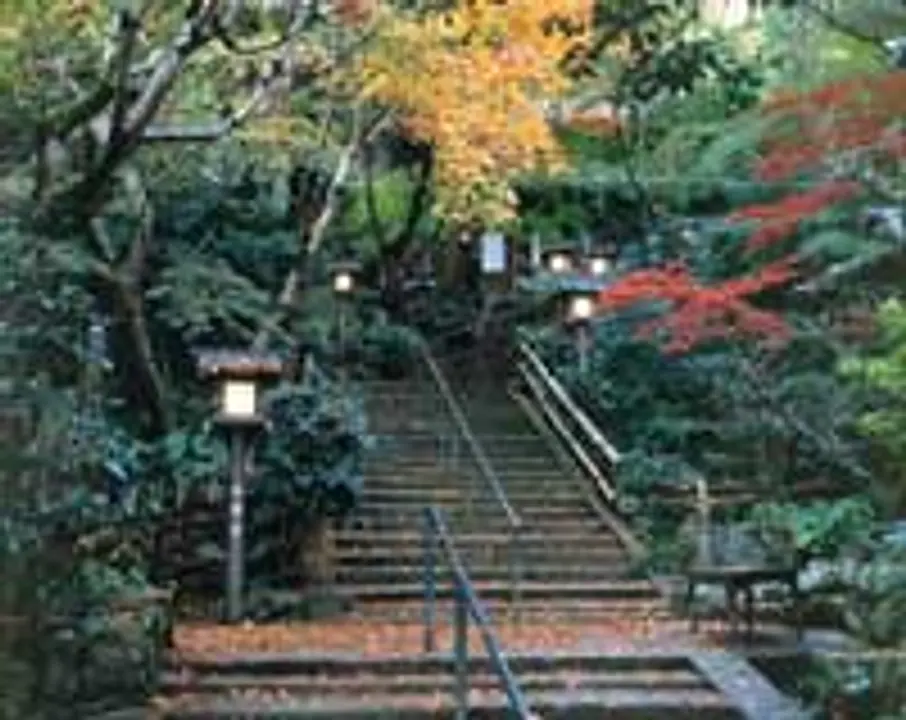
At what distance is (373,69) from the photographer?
16094mm

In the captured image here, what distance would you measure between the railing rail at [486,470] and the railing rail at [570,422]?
943 millimetres

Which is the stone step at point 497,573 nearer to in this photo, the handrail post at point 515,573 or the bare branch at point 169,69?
the handrail post at point 515,573

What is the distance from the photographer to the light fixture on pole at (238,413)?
1380 cm

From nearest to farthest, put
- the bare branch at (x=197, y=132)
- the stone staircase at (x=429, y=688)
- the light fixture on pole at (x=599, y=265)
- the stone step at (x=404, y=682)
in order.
→ the stone staircase at (x=429, y=688), the stone step at (x=404, y=682), the bare branch at (x=197, y=132), the light fixture on pole at (x=599, y=265)

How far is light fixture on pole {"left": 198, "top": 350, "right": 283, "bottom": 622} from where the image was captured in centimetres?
1380

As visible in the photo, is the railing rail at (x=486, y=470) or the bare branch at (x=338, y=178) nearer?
the railing rail at (x=486, y=470)

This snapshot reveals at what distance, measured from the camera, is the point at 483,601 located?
14.8m

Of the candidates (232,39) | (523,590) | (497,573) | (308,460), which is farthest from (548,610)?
(232,39)

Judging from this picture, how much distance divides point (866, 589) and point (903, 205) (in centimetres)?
342

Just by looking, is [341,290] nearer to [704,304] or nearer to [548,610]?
[704,304]

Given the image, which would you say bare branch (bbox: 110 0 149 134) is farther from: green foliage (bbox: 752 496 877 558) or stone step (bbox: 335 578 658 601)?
green foliage (bbox: 752 496 877 558)

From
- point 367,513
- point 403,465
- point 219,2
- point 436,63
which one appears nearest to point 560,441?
point 403,465

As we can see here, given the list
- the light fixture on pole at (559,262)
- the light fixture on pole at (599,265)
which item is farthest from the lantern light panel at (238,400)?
the light fixture on pole at (559,262)

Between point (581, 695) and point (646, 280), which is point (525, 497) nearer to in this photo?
point (646, 280)
